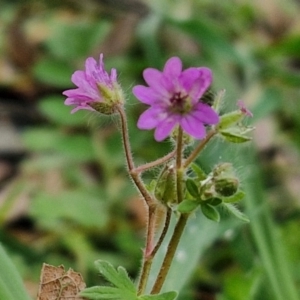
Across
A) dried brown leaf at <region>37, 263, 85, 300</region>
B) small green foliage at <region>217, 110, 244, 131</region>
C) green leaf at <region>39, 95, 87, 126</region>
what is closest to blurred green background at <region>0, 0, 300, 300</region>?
green leaf at <region>39, 95, 87, 126</region>

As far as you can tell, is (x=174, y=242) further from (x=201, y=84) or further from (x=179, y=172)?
(x=201, y=84)

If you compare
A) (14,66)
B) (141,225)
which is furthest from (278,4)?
(141,225)

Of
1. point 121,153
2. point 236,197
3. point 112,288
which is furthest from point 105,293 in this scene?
point 121,153

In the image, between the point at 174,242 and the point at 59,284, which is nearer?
the point at 174,242

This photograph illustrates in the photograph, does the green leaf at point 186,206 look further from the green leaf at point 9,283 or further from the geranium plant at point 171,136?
the green leaf at point 9,283

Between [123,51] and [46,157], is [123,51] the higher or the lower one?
the higher one

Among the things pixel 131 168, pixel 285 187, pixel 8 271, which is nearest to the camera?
pixel 131 168

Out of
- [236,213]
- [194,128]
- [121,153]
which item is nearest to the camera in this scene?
[194,128]

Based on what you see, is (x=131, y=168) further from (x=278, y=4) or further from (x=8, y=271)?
(x=278, y=4)
